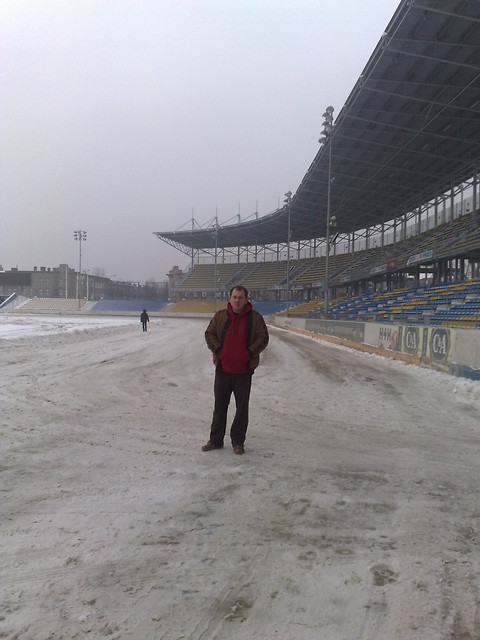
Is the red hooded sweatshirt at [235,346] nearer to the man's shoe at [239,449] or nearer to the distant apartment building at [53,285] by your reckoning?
the man's shoe at [239,449]

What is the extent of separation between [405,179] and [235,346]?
117 ft

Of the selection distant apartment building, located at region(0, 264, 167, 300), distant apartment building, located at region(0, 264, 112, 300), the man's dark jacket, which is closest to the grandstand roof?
the man's dark jacket

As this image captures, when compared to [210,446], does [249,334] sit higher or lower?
higher

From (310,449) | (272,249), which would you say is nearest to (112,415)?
(310,449)

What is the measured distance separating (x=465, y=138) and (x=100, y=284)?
121485mm

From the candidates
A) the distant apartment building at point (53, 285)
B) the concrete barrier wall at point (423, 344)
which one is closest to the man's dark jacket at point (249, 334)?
the concrete barrier wall at point (423, 344)

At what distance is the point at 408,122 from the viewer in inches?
1022

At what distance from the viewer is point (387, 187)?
37.7m

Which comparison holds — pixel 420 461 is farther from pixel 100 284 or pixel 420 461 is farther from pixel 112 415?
pixel 100 284

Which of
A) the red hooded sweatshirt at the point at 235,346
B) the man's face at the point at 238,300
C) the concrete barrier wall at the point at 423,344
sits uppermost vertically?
the man's face at the point at 238,300

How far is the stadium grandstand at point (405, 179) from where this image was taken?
18781mm

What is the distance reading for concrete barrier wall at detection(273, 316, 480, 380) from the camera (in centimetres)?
971

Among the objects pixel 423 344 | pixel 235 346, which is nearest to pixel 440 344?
pixel 423 344

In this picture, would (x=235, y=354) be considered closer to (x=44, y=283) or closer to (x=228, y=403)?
(x=228, y=403)
